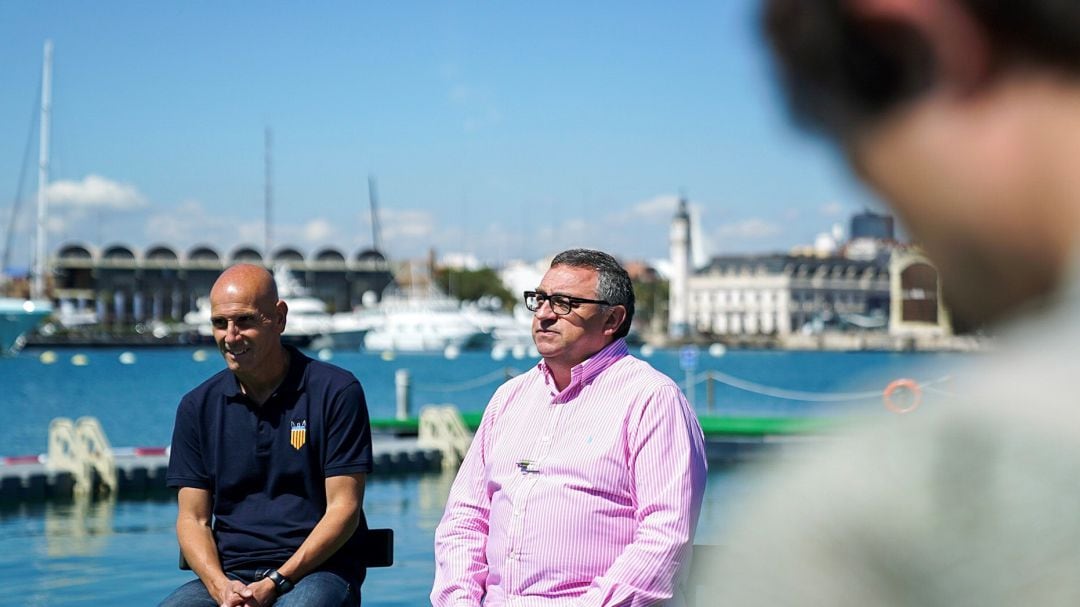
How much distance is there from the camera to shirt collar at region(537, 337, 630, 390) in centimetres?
394

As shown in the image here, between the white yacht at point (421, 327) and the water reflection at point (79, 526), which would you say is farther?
the white yacht at point (421, 327)

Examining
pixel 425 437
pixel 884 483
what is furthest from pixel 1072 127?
pixel 425 437

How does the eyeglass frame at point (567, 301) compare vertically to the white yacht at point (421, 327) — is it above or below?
above

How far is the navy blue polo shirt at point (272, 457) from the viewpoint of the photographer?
13.9 ft

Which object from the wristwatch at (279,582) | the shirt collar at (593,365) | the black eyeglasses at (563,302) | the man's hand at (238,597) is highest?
the black eyeglasses at (563,302)

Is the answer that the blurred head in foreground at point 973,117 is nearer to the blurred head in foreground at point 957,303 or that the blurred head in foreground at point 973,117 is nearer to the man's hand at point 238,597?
the blurred head in foreground at point 957,303

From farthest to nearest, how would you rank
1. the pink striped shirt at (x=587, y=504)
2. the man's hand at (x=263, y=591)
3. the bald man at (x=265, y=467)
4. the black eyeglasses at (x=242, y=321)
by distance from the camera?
the black eyeglasses at (x=242, y=321) → the bald man at (x=265, y=467) → the man's hand at (x=263, y=591) → the pink striped shirt at (x=587, y=504)

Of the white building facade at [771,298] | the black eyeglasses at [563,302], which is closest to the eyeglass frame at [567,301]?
the black eyeglasses at [563,302]

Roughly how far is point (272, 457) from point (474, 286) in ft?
530

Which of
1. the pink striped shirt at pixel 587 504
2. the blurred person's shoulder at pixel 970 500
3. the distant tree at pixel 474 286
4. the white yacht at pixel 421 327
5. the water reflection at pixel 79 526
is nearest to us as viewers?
the blurred person's shoulder at pixel 970 500

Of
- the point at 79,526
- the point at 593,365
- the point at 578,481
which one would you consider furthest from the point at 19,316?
the point at 578,481

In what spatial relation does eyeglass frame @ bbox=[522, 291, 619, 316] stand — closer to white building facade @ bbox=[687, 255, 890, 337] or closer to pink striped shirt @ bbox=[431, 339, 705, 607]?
pink striped shirt @ bbox=[431, 339, 705, 607]

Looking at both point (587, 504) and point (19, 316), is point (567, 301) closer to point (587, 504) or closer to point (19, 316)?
point (587, 504)

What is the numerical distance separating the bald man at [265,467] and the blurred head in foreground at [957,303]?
360 cm
